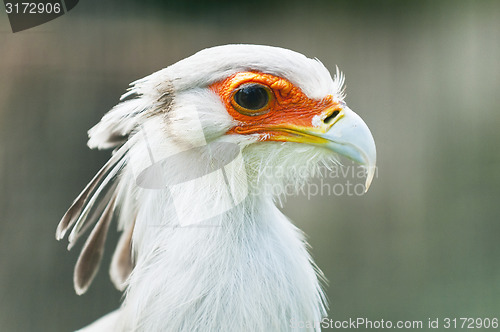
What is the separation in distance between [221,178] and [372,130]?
6.21ft

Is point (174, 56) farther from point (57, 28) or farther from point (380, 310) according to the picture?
point (380, 310)

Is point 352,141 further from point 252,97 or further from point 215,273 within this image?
point 215,273

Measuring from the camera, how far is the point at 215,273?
1.01 metres

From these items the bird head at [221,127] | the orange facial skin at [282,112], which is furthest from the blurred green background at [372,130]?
the orange facial skin at [282,112]

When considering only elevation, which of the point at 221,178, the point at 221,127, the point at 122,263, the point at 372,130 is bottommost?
the point at 122,263

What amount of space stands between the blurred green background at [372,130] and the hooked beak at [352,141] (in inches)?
60.7

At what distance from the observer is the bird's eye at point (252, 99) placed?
1055 mm

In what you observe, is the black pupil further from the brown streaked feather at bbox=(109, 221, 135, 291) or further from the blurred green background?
the blurred green background

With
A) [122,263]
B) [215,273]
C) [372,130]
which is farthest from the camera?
[372,130]

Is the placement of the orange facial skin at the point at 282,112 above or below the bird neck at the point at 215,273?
above

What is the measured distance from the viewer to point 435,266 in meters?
2.71

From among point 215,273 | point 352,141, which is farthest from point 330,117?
point 215,273

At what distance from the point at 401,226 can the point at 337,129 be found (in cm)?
187

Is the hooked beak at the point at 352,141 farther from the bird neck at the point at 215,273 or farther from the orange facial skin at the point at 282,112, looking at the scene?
the bird neck at the point at 215,273
